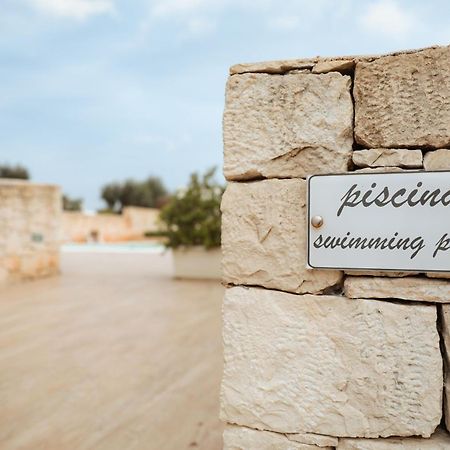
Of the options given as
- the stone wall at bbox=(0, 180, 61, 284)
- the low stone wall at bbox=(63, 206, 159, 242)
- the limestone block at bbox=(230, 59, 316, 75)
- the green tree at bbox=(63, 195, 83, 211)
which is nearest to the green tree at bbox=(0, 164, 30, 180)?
the green tree at bbox=(63, 195, 83, 211)

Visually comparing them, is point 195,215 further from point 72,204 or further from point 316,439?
point 72,204

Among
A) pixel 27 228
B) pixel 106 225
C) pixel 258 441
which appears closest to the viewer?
pixel 258 441

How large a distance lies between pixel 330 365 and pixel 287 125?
0.67 meters

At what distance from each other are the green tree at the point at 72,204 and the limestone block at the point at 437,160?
27605 millimetres

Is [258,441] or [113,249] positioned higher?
[258,441]

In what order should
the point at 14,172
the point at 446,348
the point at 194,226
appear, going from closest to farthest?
the point at 446,348 < the point at 194,226 < the point at 14,172

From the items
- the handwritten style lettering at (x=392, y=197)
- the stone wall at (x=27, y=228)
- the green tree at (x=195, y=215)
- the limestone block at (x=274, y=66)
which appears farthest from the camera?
the green tree at (x=195, y=215)

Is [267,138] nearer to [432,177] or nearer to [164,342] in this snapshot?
[432,177]

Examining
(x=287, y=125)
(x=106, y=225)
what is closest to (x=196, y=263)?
(x=287, y=125)

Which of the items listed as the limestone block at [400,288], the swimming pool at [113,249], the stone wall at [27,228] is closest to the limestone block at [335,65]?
the limestone block at [400,288]

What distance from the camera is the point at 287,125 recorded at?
1.23 meters

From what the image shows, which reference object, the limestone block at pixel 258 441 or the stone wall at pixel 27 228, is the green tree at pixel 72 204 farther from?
the limestone block at pixel 258 441

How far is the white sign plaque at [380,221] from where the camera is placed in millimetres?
1134

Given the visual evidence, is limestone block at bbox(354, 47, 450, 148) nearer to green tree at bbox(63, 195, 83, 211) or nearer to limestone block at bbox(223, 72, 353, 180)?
limestone block at bbox(223, 72, 353, 180)
